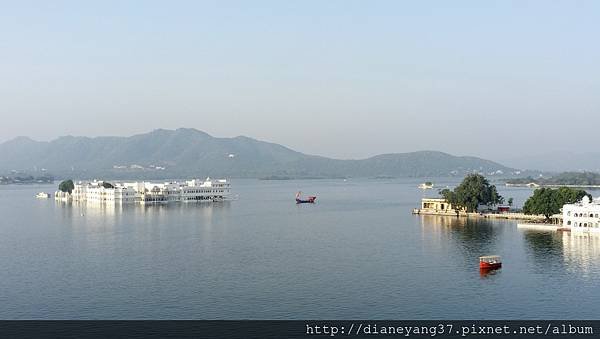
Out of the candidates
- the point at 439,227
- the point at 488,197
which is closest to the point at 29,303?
the point at 439,227

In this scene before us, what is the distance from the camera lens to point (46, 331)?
1318 cm

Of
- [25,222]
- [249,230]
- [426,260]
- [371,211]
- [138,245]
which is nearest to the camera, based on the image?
[426,260]

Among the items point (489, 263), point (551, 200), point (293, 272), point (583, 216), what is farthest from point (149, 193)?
point (489, 263)

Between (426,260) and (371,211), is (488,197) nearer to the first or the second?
(371,211)

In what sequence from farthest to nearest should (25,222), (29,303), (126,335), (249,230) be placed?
1. (25,222)
2. (249,230)
3. (29,303)
4. (126,335)

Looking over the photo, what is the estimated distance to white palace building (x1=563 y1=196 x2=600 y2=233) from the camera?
26.9m

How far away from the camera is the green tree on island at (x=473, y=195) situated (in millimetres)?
37500

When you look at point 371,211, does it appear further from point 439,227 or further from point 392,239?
point 392,239

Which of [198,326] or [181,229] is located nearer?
[198,326]

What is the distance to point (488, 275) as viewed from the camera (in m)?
18.7

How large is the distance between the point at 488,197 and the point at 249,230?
1472cm

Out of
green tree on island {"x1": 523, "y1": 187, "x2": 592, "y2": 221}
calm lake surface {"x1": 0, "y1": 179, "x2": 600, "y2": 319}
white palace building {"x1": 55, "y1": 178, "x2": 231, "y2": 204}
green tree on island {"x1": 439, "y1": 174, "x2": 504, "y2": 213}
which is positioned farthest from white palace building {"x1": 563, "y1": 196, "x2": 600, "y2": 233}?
white palace building {"x1": 55, "y1": 178, "x2": 231, "y2": 204}

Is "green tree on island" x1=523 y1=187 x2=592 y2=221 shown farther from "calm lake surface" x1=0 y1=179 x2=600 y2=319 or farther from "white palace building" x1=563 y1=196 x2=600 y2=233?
"white palace building" x1=563 y1=196 x2=600 y2=233

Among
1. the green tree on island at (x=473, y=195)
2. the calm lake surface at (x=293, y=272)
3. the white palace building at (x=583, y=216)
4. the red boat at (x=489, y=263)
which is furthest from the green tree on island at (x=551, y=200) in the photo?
the red boat at (x=489, y=263)
